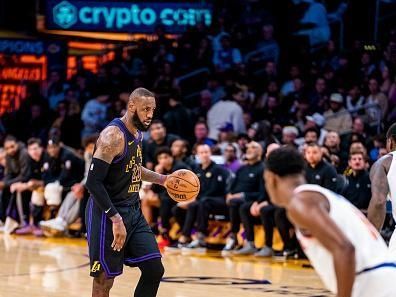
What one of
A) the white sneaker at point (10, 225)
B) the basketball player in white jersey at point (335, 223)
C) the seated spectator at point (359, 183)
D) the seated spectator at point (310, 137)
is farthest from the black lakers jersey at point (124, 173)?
the white sneaker at point (10, 225)

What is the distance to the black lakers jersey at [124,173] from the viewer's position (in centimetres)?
710

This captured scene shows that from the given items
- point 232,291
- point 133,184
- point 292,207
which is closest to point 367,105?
point 232,291

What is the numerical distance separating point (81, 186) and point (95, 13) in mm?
7491

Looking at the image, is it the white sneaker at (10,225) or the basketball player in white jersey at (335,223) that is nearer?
the basketball player in white jersey at (335,223)

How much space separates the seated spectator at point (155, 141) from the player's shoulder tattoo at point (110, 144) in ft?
24.0

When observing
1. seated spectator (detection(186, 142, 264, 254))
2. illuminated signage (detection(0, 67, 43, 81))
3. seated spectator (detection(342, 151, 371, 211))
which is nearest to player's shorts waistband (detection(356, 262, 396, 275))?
seated spectator (detection(342, 151, 371, 211))

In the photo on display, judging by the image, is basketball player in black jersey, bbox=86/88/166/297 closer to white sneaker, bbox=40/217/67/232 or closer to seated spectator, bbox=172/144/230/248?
seated spectator, bbox=172/144/230/248

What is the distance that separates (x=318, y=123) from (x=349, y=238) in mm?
10558

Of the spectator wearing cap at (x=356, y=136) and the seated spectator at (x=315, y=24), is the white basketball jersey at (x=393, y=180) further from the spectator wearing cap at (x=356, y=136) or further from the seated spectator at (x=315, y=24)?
the seated spectator at (x=315, y=24)

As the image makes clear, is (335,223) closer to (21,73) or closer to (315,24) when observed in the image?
(315,24)

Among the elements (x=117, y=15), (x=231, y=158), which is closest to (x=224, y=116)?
(x=231, y=158)

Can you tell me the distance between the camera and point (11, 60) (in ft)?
69.0

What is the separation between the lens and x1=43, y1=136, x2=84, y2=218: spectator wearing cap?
51.5 ft

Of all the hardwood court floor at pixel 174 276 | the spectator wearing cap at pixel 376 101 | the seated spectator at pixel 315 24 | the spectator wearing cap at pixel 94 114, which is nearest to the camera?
A: the hardwood court floor at pixel 174 276
